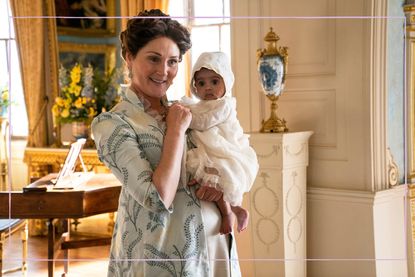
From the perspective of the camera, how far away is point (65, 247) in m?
3.24

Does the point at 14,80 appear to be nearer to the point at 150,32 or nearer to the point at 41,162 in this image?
the point at 41,162

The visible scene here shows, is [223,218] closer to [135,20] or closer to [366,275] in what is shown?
[135,20]

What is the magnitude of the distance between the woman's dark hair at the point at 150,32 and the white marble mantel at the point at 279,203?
1.91 metres

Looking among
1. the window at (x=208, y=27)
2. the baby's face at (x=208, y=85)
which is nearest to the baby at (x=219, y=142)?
the baby's face at (x=208, y=85)

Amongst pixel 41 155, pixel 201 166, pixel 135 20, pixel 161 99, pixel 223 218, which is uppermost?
pixel 135 20

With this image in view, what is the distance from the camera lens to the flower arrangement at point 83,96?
4.70 meters

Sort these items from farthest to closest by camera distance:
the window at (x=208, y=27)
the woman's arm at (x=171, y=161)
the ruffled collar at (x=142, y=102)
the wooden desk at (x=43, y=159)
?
the wooden desk at (x=43, y=159), the window at (x=208, y=27), the ruffled collar at (x=142, y=102), the woman's arm at (x=171, y=161)

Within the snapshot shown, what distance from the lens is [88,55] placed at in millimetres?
5395

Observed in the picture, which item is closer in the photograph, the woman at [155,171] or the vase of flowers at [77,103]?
the woman at [155,171]

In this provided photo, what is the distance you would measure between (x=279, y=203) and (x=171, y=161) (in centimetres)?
207

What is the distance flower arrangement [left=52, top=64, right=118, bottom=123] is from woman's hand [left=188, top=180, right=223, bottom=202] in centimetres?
339

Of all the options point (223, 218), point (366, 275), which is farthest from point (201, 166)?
point (366, 275)

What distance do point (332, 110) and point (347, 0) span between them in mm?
559

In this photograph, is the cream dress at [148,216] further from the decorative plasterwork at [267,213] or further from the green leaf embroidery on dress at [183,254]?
the decorative plasterwork at [267,213]
